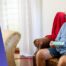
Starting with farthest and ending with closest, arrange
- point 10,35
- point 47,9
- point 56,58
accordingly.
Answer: point 47,9
point 56,58
point 10,35

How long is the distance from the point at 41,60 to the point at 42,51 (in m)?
0.14

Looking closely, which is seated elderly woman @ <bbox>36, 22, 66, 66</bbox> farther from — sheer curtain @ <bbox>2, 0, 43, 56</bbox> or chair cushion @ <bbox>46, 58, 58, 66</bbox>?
sheer curtain @ <bbox>2, 0, 43, 56</bbox>

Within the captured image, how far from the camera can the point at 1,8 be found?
3.97 metres

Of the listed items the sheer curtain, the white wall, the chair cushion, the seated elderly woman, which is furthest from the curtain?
the chair cushion

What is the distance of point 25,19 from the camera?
13.0ft

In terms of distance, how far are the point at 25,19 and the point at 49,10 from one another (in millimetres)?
579

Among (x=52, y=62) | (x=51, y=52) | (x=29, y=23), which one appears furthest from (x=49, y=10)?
(x=52, y=62)

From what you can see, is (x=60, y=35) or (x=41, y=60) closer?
(x=41, y=60)

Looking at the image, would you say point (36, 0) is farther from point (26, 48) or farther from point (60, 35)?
point (60, 35)

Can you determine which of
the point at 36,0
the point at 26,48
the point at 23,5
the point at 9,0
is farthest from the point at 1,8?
the point at 26,48

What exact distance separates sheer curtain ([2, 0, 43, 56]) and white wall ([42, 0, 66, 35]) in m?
0.12

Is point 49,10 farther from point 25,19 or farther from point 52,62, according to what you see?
point 52,62

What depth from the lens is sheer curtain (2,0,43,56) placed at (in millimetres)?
3932

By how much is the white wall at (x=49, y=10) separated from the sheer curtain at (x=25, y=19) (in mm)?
118
